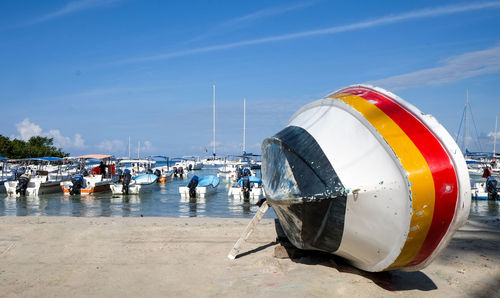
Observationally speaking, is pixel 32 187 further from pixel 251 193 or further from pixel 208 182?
pixel 251 193

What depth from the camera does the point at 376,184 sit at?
4930 millimetres

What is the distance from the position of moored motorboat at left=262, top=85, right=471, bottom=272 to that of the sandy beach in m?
0.62

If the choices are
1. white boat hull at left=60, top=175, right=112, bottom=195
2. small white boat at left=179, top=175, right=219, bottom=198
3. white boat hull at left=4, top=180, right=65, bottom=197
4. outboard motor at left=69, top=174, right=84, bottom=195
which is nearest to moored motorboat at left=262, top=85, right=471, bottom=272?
small white boat at left=179, top=175, right=219, bottom=198

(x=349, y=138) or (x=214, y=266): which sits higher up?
(x=349, y=138)

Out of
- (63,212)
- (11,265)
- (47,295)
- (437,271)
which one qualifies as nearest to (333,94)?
(437,271)

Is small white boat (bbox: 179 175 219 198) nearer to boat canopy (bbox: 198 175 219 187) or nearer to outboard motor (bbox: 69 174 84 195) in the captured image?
boat canopy (bbox: 198 175 219 187)

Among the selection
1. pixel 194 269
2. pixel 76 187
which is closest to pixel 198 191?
pixel 76 187

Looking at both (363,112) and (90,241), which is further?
(90,241)

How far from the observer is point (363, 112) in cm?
554

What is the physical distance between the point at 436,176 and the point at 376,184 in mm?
719

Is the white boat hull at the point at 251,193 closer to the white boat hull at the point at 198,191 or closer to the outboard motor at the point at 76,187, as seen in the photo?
the white boat hull at the point at 198,191

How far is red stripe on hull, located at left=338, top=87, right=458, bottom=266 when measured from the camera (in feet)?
15.6

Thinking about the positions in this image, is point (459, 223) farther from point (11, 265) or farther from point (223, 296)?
point (11, 265)

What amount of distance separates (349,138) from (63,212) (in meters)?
18.1
